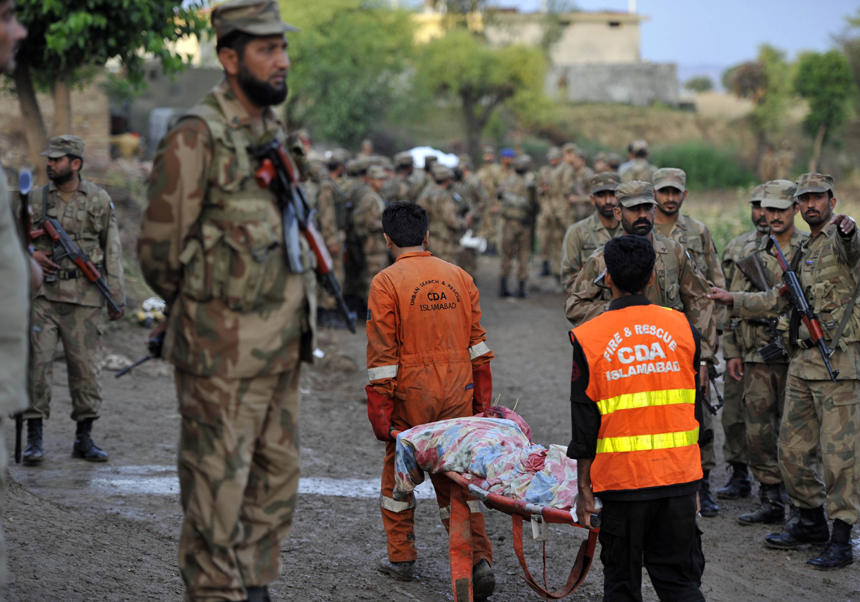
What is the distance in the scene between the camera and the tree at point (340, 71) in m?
31.0

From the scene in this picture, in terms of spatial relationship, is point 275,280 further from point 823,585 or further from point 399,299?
point 823,585

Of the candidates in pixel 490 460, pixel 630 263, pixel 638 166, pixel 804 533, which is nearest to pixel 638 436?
pixel 630 263

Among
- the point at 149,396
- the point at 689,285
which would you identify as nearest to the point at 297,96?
the point at 149,396

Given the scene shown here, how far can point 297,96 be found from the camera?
1302 inches

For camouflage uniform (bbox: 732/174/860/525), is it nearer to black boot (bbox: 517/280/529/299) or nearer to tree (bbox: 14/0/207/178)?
tree (bbox: 14/0/207/178)

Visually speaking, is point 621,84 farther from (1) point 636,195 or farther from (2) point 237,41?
(2) point 237,41

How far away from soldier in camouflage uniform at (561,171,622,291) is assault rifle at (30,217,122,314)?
3643 millimetres

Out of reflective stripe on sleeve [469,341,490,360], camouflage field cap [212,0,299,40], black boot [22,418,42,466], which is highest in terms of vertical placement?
camouflage field cap [212,0,299,40]

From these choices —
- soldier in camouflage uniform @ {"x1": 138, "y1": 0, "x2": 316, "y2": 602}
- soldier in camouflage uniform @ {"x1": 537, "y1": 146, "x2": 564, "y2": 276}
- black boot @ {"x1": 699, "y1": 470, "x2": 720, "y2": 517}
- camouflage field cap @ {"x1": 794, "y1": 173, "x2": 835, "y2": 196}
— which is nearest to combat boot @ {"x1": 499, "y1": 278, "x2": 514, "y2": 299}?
soldier in camouflage uniform @ {"x1": 537, "y1": 146, "x2": 564, "y2": 276}

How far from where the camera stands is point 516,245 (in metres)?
15.9

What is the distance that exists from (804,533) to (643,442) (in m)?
2.72

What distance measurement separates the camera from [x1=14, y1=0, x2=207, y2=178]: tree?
8.77m

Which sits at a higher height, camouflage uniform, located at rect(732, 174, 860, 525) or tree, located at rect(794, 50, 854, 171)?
tree, located at rect(794, 50, 854, 171)

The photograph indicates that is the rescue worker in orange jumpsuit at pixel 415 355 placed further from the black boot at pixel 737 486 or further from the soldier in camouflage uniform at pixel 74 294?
the soldier in camouflage uniform at pixel 74 294
